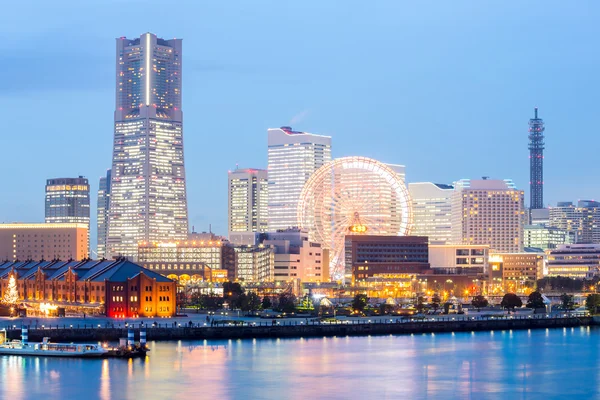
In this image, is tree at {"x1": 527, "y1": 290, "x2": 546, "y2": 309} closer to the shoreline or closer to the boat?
the shoreline

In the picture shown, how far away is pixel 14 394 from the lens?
8200cm

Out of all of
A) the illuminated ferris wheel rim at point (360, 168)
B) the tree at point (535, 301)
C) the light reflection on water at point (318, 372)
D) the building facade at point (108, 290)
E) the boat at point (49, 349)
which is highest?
the illuminated ferris wheel rim at point (360, 168)

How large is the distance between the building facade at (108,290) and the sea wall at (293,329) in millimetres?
10229

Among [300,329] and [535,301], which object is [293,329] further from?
[535,301]

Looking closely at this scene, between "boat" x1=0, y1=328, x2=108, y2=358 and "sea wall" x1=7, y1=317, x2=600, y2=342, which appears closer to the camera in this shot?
"boat" x1=0, y1=328, x2=108, y2=358

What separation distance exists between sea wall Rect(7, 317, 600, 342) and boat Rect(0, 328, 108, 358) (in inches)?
229

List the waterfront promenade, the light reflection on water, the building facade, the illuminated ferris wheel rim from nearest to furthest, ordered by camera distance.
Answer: the light reflection on water, the waterfront promenade, the building facade, the illuminated ferris wheel rim

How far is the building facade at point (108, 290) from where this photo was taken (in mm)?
131875

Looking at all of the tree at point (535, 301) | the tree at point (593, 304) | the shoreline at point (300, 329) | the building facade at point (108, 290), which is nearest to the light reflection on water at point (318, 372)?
the shoreline at point (300, 329)

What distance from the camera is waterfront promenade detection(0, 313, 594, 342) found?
376 feet

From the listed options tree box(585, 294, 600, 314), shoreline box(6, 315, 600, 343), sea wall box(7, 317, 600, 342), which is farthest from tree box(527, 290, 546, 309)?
sea wall box(7, 317, 600, 342)

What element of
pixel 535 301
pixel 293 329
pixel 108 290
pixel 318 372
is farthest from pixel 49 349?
pixel 535 301

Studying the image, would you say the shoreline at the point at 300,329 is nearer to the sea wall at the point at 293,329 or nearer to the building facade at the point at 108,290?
the sea wall at the point at 293,329

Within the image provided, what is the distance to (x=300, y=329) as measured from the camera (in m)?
128
